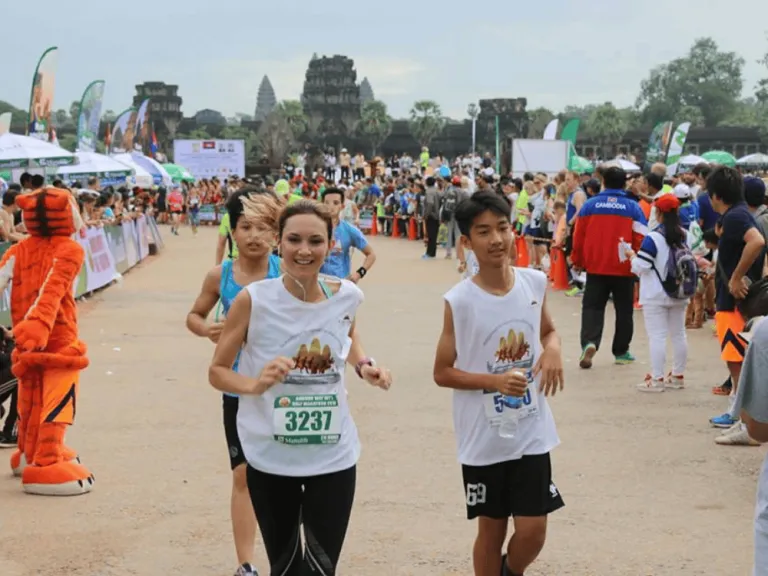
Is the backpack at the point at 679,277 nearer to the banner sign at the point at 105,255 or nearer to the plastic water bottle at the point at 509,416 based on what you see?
the plastic water bottle at the point at 509,416

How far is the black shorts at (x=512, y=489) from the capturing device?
4469 mm

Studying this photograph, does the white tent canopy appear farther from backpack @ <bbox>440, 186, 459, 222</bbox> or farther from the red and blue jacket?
the red and blue jacket

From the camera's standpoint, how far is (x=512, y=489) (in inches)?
178

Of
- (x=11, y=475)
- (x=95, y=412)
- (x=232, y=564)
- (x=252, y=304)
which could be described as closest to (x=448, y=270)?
(x=95, y=412)

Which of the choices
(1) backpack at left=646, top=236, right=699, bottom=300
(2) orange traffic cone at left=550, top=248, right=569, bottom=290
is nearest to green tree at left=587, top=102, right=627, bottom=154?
(2) orange traffic cone at left=550, top=248, right=569, bottom=290

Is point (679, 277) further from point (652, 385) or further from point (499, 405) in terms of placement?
point (499, 405)

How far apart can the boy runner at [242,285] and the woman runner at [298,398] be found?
0.74m

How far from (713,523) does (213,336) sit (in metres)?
2.85

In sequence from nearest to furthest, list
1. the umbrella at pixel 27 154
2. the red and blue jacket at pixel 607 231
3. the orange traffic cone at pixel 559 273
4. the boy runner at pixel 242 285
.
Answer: the boy runner at pixel 242 285 < the red and blue jacket at pixel 607 231 < the orange traffic cone at pixel 559 273 < the umbrella at pixel 27 154

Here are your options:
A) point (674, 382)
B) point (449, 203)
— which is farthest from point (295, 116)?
point (674, 382)

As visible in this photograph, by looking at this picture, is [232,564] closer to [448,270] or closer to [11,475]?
[11,475]

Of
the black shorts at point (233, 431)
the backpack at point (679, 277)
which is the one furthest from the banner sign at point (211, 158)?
the black shorts at point (233, 431)

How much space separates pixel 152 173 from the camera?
3984cm

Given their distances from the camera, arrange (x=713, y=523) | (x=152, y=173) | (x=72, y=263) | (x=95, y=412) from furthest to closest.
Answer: (x=152, y=173), (x=95, y=412), (x=72, y=263), (x=713, y=523)
